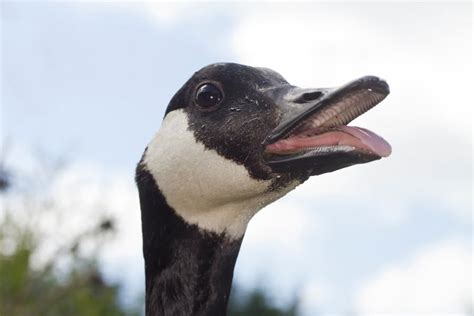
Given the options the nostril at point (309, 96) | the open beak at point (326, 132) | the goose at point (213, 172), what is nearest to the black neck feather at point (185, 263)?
the goose at point (213, 172)

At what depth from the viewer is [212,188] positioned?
4.76 metres

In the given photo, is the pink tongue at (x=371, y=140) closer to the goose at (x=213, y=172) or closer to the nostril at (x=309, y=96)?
the goose at (x=213, y=172)

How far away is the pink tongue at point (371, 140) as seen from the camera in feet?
14.0

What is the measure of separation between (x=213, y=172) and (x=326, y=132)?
2.33 ft

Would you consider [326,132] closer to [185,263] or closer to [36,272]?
[185,263]

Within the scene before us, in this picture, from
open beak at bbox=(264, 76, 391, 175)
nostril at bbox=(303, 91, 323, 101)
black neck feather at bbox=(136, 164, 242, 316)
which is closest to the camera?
open beak at bbox=(264, 76, 391, 175)

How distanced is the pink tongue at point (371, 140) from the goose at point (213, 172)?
41 mm

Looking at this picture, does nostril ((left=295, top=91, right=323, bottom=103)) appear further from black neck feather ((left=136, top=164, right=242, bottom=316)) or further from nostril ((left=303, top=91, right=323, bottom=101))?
black neck feather ((left=136, top=164, right=242, bottom=316))

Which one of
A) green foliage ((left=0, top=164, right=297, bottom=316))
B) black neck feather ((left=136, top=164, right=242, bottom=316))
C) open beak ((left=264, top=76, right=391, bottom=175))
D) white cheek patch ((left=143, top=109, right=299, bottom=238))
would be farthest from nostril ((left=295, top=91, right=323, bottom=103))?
green foliage ((left=0, top=164, right=297, bottom=316))

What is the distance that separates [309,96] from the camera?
14.8ft

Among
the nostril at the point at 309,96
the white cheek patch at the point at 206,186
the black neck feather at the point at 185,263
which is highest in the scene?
the nostril at the point at 309,96

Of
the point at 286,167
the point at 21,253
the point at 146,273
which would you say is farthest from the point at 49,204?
the point at 286,167

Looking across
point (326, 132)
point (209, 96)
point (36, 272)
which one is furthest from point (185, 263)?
point (36, 272)

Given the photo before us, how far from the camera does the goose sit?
4609 millimetres
